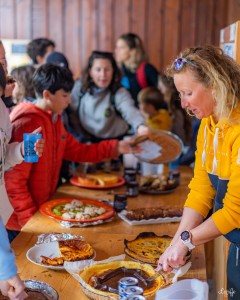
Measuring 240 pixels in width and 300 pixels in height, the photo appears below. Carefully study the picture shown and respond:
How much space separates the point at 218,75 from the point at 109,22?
524cm

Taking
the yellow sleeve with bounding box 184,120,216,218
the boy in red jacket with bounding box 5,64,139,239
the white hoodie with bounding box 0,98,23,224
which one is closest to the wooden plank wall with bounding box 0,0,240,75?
the boy in red jacket with bounding box 5,64,139,239

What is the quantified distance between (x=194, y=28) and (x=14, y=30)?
244 centimetres

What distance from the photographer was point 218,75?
5.57ft

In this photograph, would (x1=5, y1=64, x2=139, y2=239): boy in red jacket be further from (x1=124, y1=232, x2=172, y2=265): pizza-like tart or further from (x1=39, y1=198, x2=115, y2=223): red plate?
(x1=124, y1=232, x2=172, y2=265): pizza-like tart

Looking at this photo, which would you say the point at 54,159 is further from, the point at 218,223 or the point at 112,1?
the point at 112,1

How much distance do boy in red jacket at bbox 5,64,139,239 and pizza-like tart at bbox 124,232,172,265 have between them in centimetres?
71

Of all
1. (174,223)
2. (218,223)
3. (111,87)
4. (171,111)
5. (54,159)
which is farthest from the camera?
(171,111)

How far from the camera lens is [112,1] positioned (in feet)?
21.9

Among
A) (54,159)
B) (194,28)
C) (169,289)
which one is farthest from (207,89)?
(194,28)

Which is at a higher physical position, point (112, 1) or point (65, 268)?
point (112, 1)

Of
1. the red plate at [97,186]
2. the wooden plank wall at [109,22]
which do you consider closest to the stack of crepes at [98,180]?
the red plate at [97,186]

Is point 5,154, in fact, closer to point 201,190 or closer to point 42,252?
point 42,252

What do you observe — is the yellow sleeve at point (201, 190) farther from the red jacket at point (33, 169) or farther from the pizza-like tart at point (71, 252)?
the red jacket at point (33, 169)

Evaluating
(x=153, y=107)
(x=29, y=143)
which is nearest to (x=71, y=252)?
(x=29, y=143)
